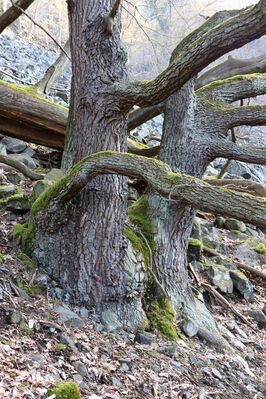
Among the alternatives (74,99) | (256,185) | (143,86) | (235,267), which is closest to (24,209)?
(74,99)

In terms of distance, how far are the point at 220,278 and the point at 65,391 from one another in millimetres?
4474

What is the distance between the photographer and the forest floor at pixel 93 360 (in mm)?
2281

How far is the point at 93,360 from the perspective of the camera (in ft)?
9.20

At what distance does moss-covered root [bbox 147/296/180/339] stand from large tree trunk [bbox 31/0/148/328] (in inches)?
9.8

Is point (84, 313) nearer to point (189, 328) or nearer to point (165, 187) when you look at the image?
point (189, 328)

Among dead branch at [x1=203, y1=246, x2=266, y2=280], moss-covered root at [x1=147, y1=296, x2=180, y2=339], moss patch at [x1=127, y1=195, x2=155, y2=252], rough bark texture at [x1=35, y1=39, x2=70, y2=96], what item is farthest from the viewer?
dead branch at [x1=203, y1=246, x2=266, y2=280]

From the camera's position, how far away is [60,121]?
19.8 feet

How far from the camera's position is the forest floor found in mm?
2281

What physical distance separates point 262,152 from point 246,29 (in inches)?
71.3

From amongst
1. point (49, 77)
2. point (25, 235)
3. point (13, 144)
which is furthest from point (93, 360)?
point (49, 77)

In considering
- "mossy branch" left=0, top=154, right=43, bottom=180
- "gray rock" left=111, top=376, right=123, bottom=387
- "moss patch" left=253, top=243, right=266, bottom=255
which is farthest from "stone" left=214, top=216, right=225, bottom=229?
"gray rock" left=111, top=376, right=123, bottom=387

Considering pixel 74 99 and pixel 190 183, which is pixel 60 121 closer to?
pixel 74 99

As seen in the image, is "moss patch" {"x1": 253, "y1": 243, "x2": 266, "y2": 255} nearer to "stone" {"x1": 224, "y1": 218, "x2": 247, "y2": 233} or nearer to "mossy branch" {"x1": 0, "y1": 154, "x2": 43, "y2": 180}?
"stone" {"x1": 224, "y1": 218, "x2": 247, "y2": 233}

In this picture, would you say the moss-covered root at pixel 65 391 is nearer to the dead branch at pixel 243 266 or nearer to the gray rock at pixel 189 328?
the gray rock at pixel 189 328
